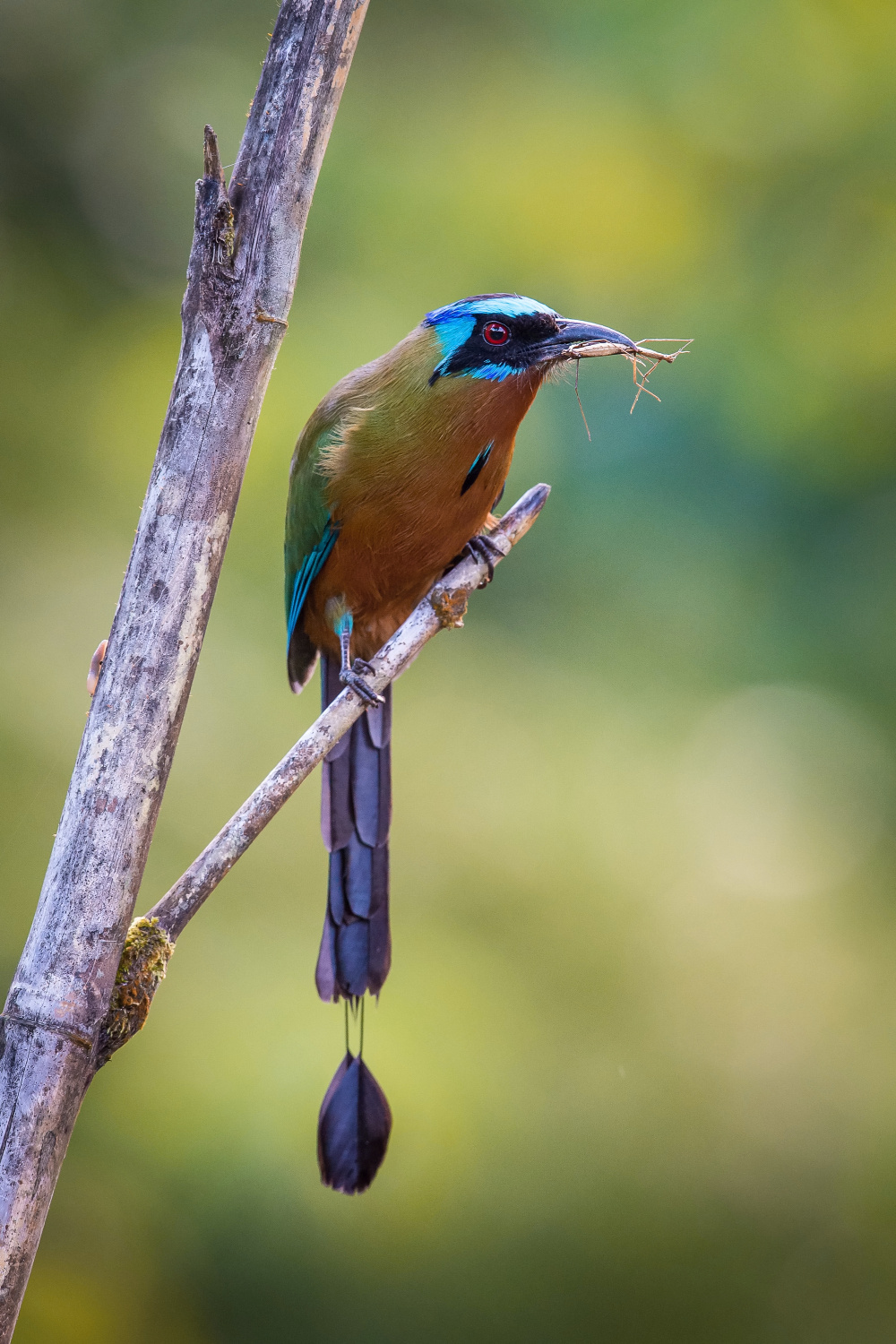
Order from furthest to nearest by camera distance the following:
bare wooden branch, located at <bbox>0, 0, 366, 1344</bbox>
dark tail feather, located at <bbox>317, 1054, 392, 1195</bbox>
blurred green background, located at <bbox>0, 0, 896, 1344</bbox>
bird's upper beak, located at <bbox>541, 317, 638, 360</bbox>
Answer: blurred green background, located at <bbox>0, 0, 896, 1344</bbox>
bird's upper beak, located at <bbox>541, 317, 638, 360</bbox>
dark tail feather, located at <bbox>317, 1054, 392, 1195</bbox>
bare wooden branch, located at <bbox>0, 0, 366, 1344</bbox>

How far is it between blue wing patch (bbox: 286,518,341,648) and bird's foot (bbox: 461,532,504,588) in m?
0.28

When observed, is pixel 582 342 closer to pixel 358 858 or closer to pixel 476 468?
pixel 476 468

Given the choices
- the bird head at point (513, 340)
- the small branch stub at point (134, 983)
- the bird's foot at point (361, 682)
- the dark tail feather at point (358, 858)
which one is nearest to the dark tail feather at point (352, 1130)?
the dark tail feather at point (358, 858)

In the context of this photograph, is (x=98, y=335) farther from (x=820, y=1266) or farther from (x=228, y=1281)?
(x=820, y=1266)

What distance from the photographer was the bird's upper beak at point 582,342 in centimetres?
200

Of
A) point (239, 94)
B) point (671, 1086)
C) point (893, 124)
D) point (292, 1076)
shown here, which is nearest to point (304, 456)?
point (292, 1076)

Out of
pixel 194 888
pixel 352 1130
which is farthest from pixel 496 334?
pixel 352 1130

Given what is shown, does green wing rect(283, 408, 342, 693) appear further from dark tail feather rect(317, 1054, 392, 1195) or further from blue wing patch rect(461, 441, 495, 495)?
dark tail feather rect(317, 1054, 392, 1195)

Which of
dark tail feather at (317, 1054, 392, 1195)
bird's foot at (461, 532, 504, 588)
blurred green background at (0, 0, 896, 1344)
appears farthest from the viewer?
blurred green background at (0, 0, 896, 1344)

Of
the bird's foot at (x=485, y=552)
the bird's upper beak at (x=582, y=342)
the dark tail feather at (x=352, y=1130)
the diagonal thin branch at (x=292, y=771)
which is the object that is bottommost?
the dark tail feather at (x=352, y=1130)

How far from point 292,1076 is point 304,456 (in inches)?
88.8

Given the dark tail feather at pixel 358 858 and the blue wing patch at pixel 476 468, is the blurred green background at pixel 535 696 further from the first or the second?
the blue wing patch at pixel 476 468

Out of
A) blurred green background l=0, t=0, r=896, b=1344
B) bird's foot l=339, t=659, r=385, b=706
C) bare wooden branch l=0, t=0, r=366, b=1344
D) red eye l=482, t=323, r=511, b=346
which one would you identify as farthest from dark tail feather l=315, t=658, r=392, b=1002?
blurred green background l=0, t=0, r=896, b=1344

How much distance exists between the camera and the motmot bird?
2.05 m
